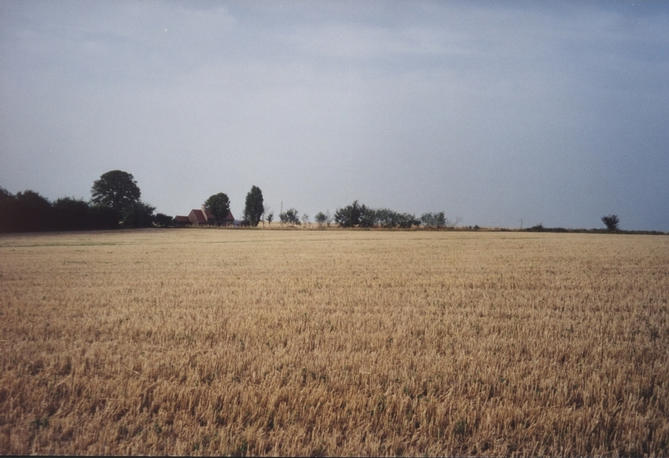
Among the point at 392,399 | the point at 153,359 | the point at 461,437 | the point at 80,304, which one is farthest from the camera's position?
the point at 80,304

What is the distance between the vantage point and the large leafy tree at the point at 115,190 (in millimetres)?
75562

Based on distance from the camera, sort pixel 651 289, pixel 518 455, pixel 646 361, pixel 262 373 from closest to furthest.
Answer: pixel 518 455, pixel 262 373, pixel 646 361, pixel 651 289

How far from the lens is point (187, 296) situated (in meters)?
8.65

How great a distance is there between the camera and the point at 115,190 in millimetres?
76750

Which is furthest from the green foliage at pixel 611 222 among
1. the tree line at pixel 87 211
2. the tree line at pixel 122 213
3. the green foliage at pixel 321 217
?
the tree line at pixel 87 211

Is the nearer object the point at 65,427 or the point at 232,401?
the point at 65,427

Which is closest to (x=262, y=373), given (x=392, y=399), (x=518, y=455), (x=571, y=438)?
(x=392, y=399)

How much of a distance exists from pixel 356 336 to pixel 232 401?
2503 mm

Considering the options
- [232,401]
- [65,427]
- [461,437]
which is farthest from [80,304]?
[461,437]

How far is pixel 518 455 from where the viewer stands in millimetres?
2848

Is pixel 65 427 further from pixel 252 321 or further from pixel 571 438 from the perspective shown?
pixel 571 438

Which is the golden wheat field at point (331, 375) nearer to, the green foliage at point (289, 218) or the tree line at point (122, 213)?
the tree line at point (122, 213)

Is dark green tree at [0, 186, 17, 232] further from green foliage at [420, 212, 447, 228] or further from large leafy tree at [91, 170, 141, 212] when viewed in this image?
green foliage at [420, 212, 447, 228]

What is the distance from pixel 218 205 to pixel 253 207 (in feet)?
37.8
